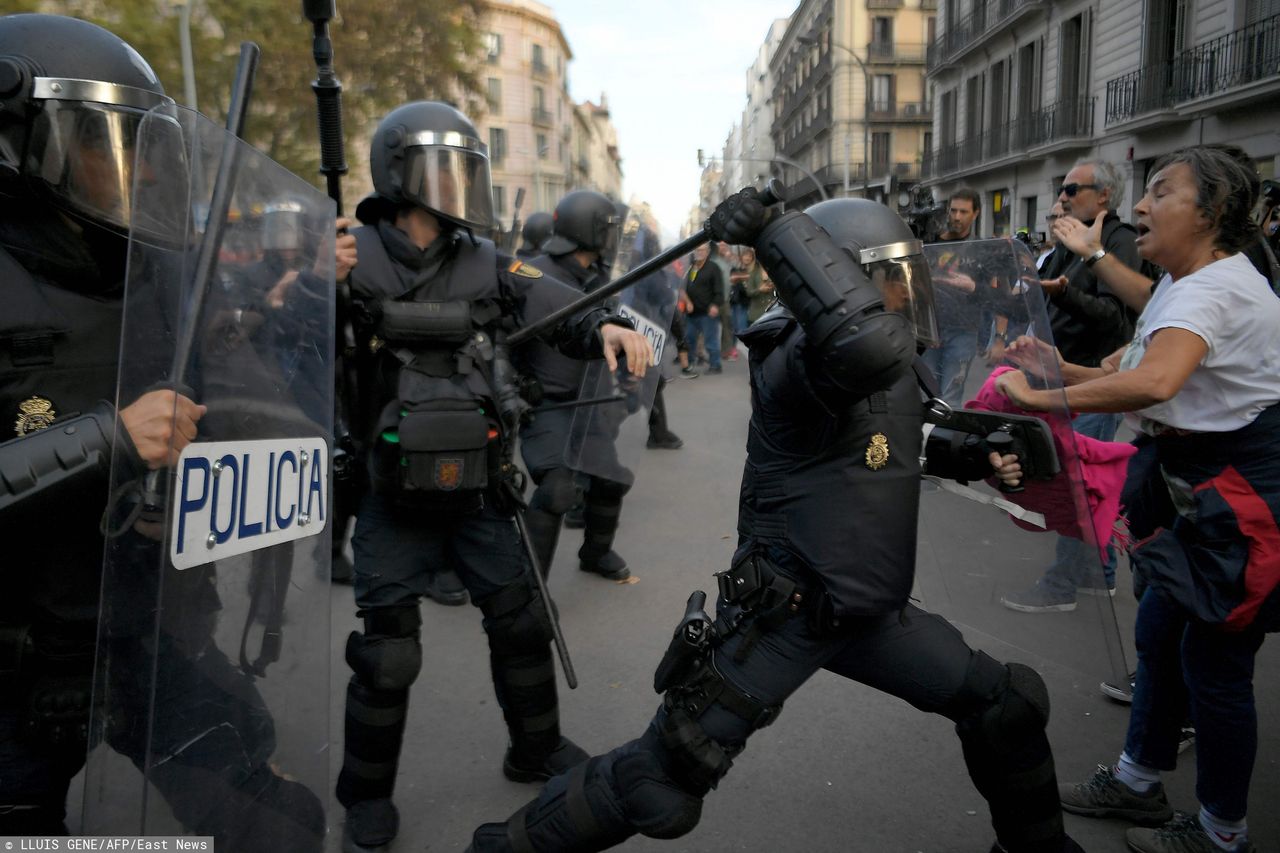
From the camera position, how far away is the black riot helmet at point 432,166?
2781 millimetres

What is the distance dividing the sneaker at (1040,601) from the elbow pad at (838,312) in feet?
3.49

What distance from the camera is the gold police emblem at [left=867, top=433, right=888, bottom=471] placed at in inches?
78.9

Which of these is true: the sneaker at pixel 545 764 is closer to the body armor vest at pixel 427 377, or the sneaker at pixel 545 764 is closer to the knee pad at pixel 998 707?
the body armor vest at pixel 427 377

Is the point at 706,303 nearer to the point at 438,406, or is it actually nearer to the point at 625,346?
the point at 625,346

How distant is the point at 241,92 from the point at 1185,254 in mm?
2229

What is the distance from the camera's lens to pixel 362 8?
15.8 meters

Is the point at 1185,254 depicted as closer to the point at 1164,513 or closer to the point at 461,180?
the point at 1164,513

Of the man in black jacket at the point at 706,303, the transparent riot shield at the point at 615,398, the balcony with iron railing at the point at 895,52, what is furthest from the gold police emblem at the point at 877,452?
the balcony with iron railing at the point at 895,52

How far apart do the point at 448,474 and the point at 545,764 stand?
985 mm

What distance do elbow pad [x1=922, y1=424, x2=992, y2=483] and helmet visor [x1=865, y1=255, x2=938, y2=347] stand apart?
0.91 ft

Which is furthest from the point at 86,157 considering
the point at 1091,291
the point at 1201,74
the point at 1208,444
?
the point at 1201,74

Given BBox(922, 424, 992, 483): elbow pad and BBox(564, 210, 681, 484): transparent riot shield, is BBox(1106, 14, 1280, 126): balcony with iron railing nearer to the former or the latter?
BBox(564, 210, 681, 484): transparent riot shield

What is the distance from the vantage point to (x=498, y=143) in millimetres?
64438

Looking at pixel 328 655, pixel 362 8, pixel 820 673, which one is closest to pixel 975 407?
pixel 820 673
